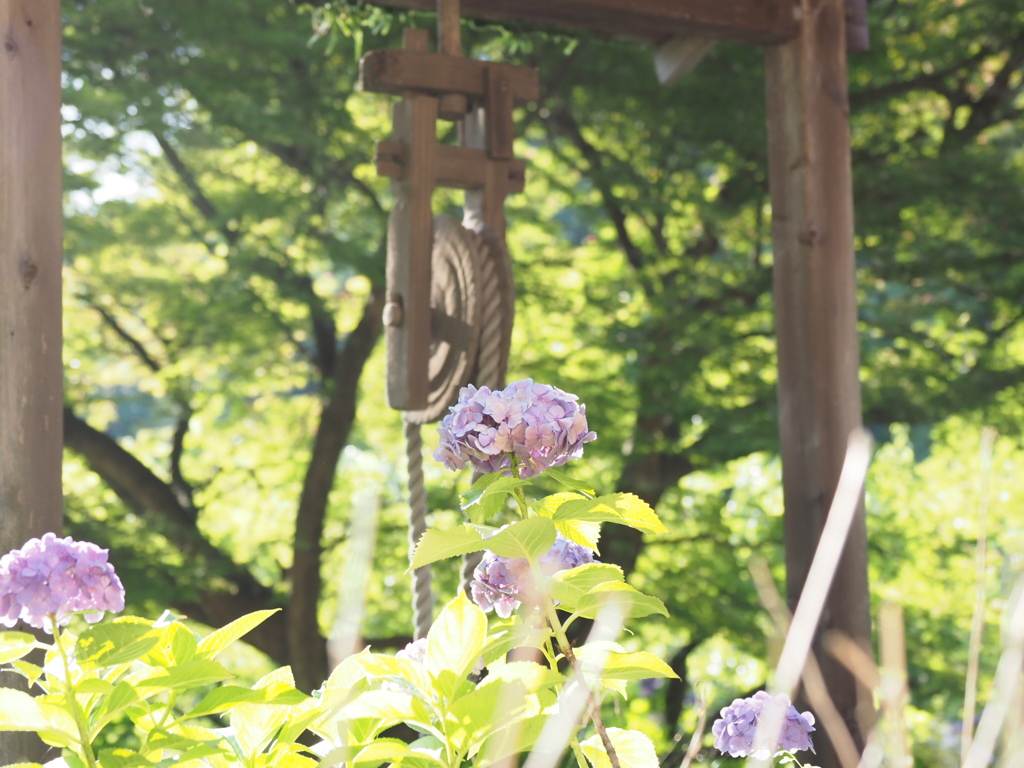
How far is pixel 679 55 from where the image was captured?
2.50 m

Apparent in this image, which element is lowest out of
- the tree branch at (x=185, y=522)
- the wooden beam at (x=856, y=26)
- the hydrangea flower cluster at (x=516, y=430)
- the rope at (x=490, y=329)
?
the tree branch at (x=185, y=522)

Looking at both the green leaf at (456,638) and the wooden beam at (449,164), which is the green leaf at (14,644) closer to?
the green leaf at (456,638)

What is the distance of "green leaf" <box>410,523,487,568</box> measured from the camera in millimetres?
858

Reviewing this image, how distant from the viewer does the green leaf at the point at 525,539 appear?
83 cm

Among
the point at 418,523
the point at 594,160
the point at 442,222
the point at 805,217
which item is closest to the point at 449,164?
the point at 442,222

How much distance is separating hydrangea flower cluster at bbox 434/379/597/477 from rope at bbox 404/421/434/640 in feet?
2.77

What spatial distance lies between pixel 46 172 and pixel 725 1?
139 centimetres

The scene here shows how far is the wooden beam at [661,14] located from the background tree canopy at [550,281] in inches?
73.9

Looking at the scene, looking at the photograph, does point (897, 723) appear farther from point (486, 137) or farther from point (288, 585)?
point (288, 585)

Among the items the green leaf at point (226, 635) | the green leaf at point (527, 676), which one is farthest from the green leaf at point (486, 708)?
the green leaf at point (226, 635)

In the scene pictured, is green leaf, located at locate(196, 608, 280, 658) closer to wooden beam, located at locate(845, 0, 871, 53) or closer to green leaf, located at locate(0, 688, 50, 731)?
green leaf, located at locate(0, 688, 50, 731)

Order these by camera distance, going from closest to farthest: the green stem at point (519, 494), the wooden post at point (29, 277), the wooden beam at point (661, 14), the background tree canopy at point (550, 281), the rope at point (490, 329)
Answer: the green stem at point (519, 494), the wooden post at point (29, 277), the rope at point (490, 329), the wooden beam at point (661, 14), the background tree canopy at point (550, 281)

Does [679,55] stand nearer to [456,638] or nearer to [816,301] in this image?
[816,301]

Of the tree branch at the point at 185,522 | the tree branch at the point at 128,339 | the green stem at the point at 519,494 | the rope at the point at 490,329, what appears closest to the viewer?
the green stem at the point at 519,494
